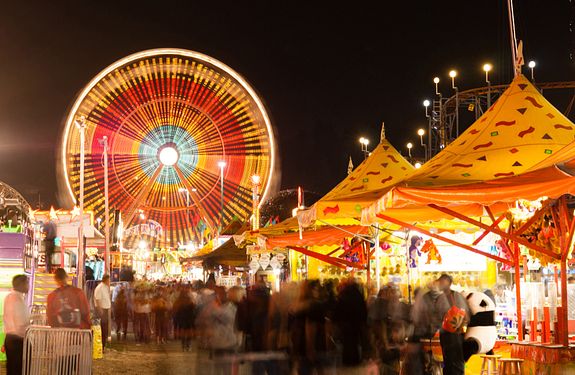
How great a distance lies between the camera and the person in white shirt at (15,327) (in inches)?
380

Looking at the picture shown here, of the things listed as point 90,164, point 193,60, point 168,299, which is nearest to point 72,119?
point 90,164

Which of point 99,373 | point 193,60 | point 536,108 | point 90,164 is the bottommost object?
point 99,373

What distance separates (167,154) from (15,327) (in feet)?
78.7

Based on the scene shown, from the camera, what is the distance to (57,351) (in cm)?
996

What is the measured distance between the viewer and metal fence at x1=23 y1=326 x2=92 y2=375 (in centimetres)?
974

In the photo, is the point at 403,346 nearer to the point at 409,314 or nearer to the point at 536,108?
the point at 409,314

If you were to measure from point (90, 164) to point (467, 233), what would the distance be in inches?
716

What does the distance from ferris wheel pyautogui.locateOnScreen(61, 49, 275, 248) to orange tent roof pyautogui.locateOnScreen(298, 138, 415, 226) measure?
558 inches

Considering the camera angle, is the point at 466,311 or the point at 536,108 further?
the point at 536,108

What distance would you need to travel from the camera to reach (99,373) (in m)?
14.0

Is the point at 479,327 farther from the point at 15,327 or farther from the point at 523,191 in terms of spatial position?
the point at 15,327

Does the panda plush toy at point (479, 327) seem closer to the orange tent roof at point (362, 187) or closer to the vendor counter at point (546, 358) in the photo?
the vendor counter at point (546, 358)

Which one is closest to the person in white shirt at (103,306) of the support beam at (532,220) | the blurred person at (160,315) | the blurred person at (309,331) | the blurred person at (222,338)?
the blurred person at (160,315)

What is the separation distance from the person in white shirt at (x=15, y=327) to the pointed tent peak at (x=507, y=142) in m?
4.71
